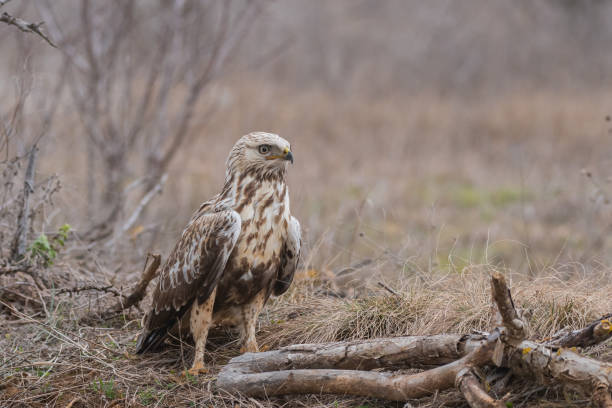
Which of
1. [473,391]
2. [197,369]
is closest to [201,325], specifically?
[197,369]

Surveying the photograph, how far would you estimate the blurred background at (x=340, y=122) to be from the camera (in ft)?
19.1

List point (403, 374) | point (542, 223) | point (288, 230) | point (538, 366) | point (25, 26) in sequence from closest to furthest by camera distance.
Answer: point (538, 366) < point (403, 374) < point (25, 26) < point (288, 230) < point (542, 223)

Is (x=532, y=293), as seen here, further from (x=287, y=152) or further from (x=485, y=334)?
(x=287, y=152)

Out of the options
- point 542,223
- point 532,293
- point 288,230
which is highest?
point 288,230

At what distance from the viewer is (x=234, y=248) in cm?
373

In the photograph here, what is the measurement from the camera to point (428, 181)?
13523 millimetres

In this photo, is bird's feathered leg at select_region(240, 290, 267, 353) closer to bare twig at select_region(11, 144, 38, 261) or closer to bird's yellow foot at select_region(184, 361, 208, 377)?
bird's yellow foot at select_region(184, 361, 208, 377)

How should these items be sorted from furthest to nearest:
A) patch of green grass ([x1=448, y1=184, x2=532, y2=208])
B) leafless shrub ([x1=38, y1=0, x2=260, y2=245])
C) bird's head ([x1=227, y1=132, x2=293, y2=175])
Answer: patch of green grass ([x1=448, y1=184, x2=532, y2=208])
leafless shrub ([x1=38, y1=0, x2=260, y2=245])
bird's head ([x1=227, y1=132, x2=293, y2=175])

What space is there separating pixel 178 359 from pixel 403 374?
54.8 inches

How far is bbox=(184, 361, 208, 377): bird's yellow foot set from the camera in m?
3.74

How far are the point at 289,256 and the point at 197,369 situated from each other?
793mm

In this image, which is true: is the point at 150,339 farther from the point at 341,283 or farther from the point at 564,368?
the point at 564,368

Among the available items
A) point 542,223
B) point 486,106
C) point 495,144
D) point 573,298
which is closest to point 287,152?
point 573,298

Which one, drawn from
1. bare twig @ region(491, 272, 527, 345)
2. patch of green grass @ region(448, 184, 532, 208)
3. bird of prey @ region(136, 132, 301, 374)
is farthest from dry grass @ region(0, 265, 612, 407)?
patch of green grass @ region(448, 184, 532, 208)
